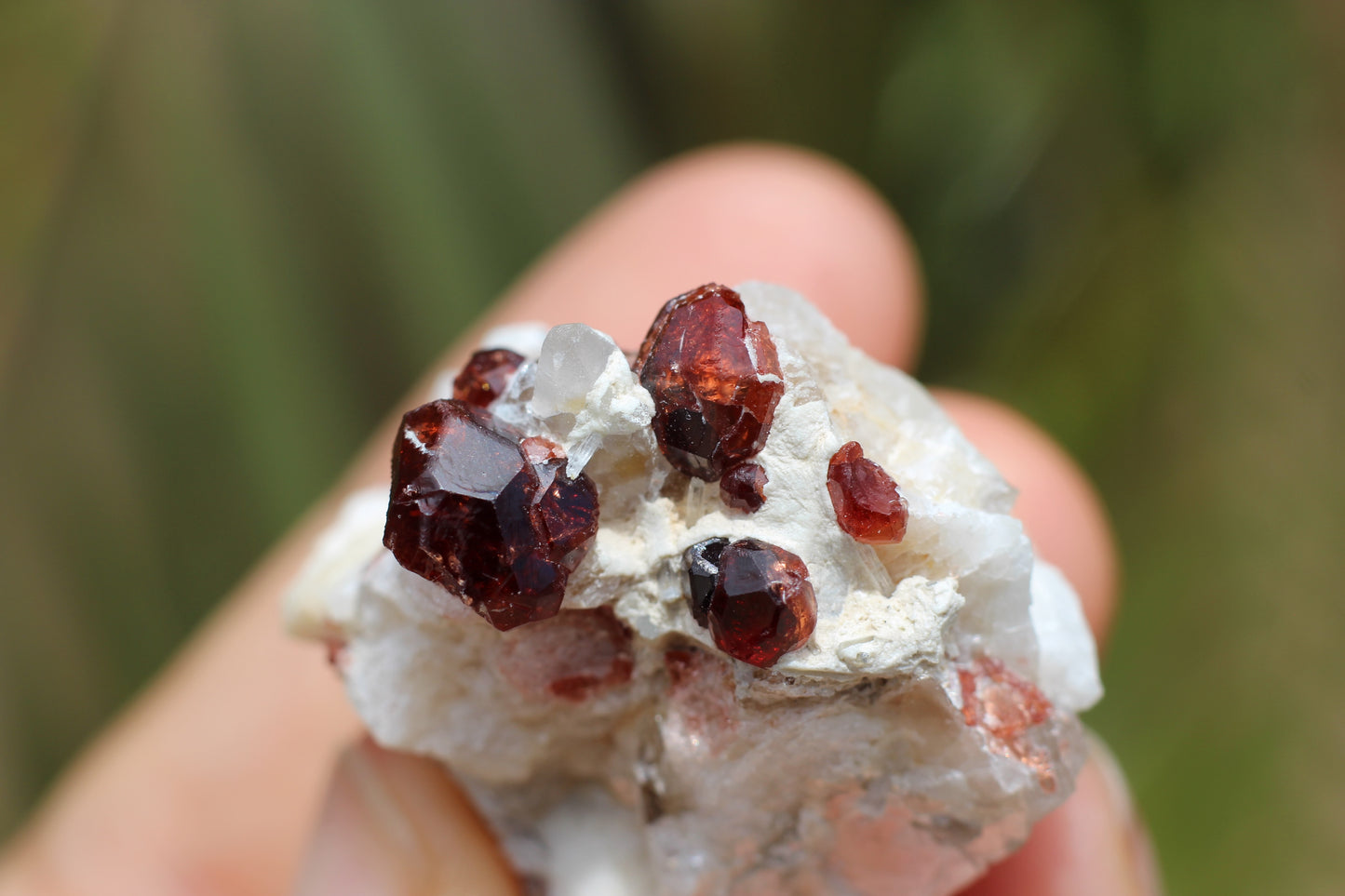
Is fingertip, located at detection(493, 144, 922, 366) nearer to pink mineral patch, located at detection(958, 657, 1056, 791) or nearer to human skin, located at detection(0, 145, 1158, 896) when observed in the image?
human skin, located at detection(0, 145, 1158, 896)

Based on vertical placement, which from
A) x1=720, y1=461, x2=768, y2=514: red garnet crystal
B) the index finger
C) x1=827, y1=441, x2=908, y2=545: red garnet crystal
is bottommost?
the index finger

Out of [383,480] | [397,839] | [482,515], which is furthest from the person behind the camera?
[383,480]

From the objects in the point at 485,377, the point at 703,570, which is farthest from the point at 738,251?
the point at 703,570

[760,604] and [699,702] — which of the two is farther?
[699,702]

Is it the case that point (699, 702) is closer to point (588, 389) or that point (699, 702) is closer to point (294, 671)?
point (588, 389)

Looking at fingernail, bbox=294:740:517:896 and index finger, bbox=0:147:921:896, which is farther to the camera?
index finger, bbox=0:147:921:896

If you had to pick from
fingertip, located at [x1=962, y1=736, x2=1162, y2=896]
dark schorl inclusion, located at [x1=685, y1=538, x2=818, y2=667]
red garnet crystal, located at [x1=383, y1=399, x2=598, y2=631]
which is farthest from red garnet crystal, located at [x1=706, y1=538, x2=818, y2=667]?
fingertip, located at [x1=962, y1=736, x2=1162, y2=896]

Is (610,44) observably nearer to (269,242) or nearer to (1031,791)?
(269,242)
